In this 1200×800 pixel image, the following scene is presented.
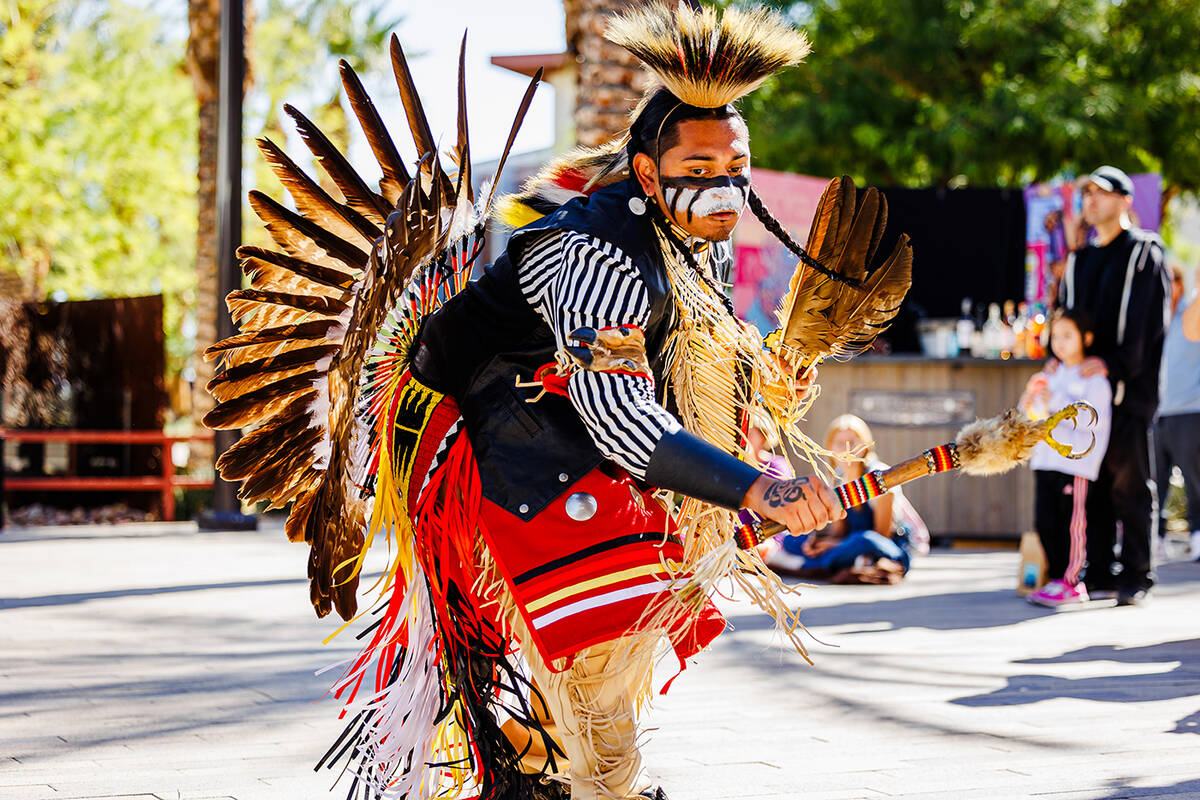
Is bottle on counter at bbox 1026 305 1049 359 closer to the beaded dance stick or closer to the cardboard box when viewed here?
the cardboard box

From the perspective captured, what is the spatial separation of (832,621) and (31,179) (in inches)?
636

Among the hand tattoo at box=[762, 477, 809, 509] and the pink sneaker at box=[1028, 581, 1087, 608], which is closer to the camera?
the hand tattoo at box=[762, 477, 809, 509]

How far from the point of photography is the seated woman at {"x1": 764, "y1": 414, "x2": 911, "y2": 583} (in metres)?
7.22

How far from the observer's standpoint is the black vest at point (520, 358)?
2506 millimetres

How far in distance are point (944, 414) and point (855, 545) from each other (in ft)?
10.1

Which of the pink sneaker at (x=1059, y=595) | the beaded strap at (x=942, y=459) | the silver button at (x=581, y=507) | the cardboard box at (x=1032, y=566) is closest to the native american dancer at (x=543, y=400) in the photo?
the silver button at (x=581, y=507)

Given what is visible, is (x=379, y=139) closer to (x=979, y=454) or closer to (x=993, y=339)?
(x=979, y=454)

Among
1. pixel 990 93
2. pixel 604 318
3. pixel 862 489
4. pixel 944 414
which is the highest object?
pixel 990 93

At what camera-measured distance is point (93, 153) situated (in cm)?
2227

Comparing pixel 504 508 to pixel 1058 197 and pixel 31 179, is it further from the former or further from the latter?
pixel 31 179

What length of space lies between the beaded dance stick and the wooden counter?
7682 millimetres

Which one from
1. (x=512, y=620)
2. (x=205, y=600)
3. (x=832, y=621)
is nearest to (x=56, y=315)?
(x=205, y=600)

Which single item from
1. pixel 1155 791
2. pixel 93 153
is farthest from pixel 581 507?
pixel 93 153

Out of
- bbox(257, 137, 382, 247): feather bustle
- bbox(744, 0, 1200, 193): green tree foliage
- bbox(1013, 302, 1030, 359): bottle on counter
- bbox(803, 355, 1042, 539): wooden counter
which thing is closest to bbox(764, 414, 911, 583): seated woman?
bbox(803, 355, 1042, 539): wooden counter
